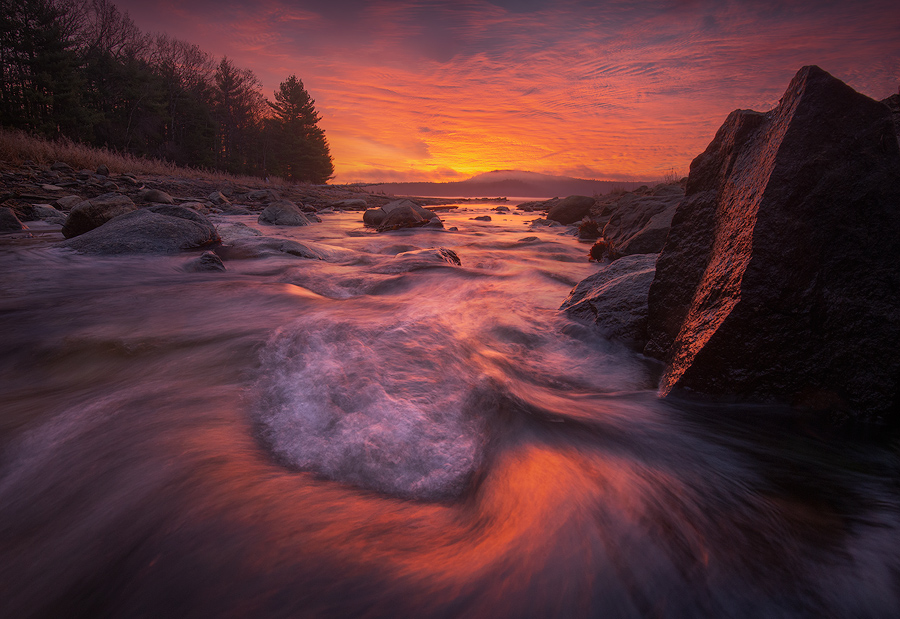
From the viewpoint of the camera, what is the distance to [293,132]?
48781mm

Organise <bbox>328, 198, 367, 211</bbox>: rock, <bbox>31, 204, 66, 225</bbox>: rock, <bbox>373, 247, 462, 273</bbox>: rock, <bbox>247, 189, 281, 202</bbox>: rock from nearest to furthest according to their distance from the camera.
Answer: <bbox>373, 247, 462, 273</bbox>: rock
<bbox>31, 204, 66, 225</bbox>: rock
<bbox>247, 189, 281, 202</bbox>: rock
<bbox>328, 198, 367, 211</bbox>: rock

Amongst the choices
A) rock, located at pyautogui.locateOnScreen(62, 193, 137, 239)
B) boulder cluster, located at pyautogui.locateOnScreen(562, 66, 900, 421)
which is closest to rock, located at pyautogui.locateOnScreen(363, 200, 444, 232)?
rock, located at pyautogui.locateOnScreen(62, 193, 137, 239)

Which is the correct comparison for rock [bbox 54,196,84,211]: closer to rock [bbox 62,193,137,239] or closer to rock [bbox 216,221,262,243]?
rock [bbox 62,193,137,239]

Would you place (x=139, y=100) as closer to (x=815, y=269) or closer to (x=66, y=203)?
(x=66, y=203)

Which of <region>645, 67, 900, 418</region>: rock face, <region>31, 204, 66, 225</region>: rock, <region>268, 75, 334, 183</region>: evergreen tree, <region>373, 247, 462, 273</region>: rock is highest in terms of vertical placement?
<region>268, 75, 334, 183</region>: evergreen tree

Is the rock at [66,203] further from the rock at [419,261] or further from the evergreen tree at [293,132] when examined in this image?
the evergreen tree at [293,132]

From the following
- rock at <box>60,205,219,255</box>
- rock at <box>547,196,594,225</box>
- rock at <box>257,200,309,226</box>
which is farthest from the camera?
rock at <box>547,196,594,225</box>

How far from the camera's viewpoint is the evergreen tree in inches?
1914

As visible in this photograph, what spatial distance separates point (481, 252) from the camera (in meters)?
10.4

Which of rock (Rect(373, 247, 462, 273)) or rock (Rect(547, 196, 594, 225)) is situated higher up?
rock (Rect(547, 196, 594, 225))

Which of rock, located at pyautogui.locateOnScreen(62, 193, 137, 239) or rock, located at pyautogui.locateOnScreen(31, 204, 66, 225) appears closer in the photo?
rock, located at pyautogui.locateOnScreen(62, 193, 137, 239)

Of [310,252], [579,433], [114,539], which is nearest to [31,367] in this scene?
[114,539]

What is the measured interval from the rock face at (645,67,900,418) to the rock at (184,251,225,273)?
6.49 metres

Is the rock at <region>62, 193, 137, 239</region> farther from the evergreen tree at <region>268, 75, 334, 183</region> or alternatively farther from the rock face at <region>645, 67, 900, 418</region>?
the evergreen tree at <region>268, 75, 334, 183</region>
